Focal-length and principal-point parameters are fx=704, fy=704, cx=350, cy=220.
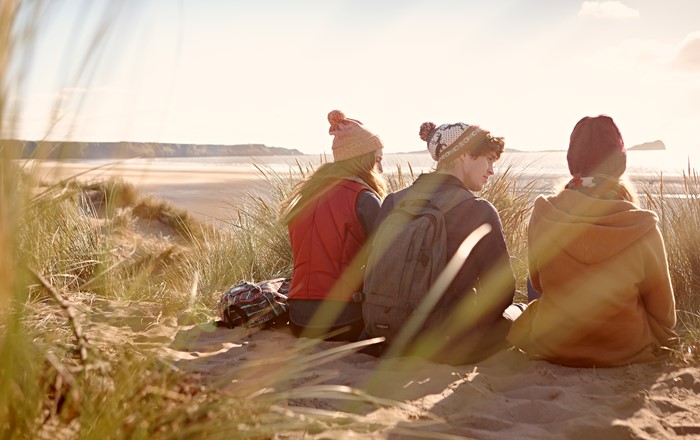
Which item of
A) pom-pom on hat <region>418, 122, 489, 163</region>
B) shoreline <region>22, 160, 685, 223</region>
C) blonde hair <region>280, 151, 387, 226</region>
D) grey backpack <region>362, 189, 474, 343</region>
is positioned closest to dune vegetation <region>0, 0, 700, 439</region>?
shoreline <region>22, 160, 685, 223</region>

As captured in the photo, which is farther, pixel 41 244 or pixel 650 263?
pixel 41 244

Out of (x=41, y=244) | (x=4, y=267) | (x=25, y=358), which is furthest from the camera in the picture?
(x=41, y=244)

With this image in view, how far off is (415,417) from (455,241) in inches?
46.4

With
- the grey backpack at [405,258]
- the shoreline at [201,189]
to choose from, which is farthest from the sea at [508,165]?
the grey backpack at [405,258]

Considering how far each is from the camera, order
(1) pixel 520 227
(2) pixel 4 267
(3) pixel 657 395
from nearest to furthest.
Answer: (2) pixel 4 267 < (3) pixel 657 395 < (1) pixel 520 227

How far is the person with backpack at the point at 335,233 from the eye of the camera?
4480mm

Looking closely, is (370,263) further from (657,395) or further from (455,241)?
(657,395)

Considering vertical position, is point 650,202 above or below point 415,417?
above

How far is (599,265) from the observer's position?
374 centimetres

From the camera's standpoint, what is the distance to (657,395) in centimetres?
347

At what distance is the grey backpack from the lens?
391 cm

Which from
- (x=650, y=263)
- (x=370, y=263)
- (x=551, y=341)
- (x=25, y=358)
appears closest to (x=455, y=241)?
(x=370, y=263)

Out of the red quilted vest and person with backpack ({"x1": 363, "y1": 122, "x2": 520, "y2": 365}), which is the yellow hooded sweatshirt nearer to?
person with backpack ({"x1": 363, "y1": 122, "x2": 520, "y2": 365})

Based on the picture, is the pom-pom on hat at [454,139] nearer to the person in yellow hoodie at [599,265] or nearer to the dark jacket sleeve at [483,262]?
the dark jacket sleeve at [483,262]
